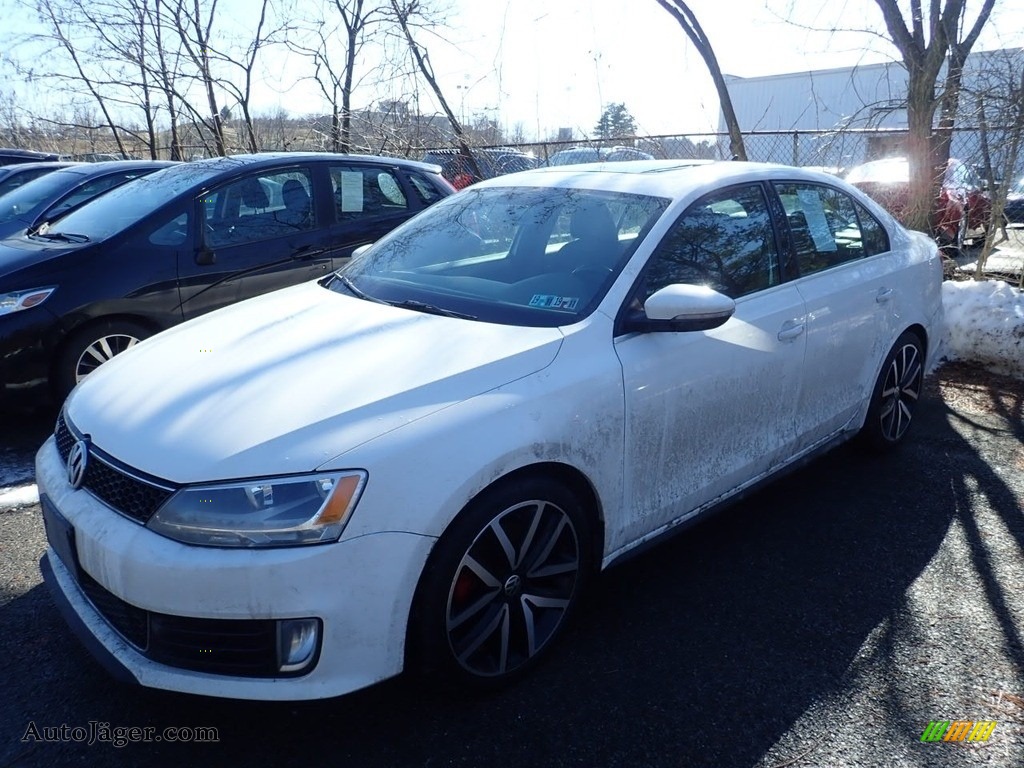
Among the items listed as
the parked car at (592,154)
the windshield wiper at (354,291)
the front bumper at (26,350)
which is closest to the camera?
the windshield wiper at (354,291)

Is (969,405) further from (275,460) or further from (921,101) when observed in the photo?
(275,460)

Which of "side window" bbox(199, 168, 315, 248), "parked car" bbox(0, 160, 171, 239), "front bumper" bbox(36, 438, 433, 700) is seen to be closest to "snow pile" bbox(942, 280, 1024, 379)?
"side window" bbox(199, 168, 315, 248)

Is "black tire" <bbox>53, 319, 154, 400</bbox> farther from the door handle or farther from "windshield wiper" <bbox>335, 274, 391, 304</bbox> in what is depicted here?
the door handle

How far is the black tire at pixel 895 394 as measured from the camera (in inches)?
170

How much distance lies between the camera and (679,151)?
10312 millimetres

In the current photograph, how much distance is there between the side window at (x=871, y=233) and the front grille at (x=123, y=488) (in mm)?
3548

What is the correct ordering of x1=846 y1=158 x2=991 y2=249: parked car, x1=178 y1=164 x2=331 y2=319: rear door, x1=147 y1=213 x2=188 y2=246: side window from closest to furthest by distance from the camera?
x1=147 y1=213 x2=188 y2=246: side window
x1=178 y1=164 x2=331 y2=319: rear door
x1=846 y1=158 x2=991 y2=249: parked car

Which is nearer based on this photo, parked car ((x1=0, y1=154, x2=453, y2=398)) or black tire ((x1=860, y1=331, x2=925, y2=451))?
black tire ((x1=860, y1=331, x2=925, y2=451))

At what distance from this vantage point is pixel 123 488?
2.32 meters

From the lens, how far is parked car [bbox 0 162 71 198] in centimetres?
1112

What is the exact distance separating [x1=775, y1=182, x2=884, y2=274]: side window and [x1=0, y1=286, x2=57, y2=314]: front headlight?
4.15 metres

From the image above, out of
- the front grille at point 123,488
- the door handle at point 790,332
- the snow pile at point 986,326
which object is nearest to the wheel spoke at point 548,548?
the front grille at point 123,488

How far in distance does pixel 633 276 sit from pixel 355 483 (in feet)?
4.49

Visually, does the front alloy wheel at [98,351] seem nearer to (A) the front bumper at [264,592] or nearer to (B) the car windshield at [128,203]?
(B) the car windshield at [128,203]
